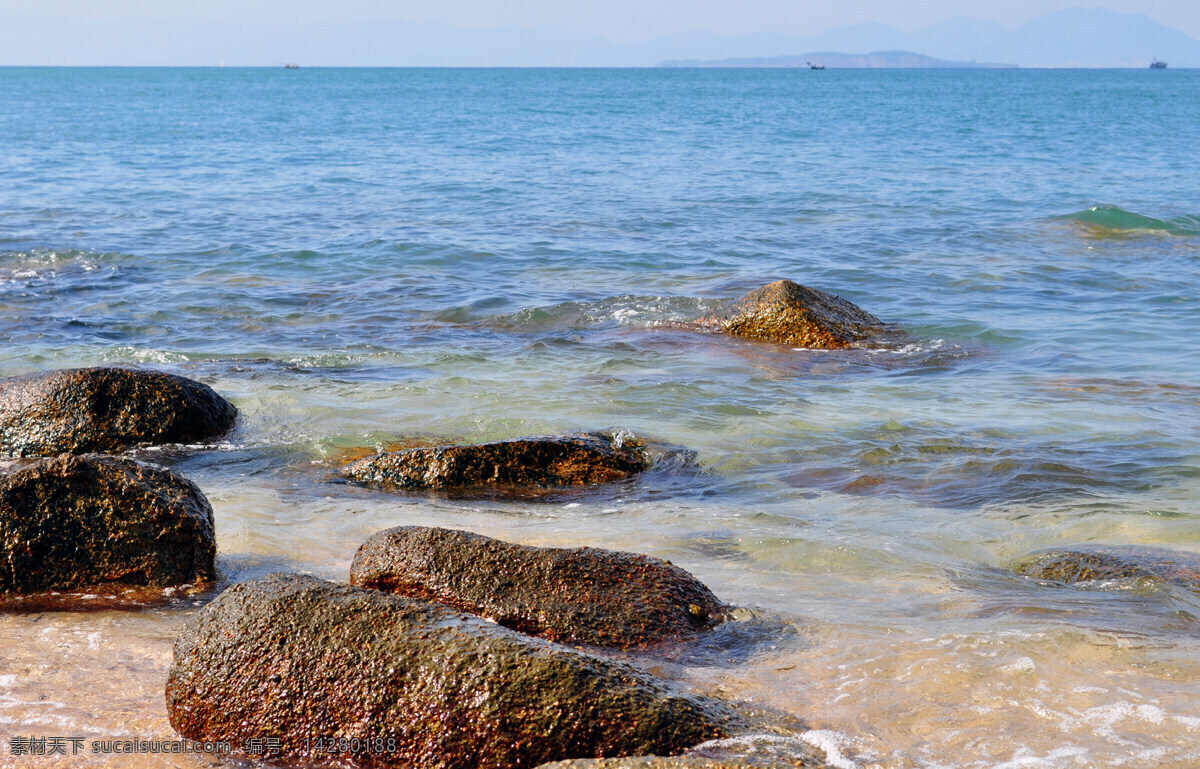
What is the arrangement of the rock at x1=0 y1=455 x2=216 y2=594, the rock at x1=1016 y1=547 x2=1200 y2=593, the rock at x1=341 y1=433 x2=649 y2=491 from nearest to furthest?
the rock at x1=0 y1=455 x2=216 y2=594 < the rock at x1=1016 y1=547 x2=1200 y2=593 < the rock at x1=341 y1=433 x2=649 y2=491

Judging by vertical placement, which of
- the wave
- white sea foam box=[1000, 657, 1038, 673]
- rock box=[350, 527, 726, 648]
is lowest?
white sea foam box=[1000, 657, 1038, 673]

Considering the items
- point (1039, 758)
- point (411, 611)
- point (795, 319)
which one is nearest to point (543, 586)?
point (411, 611)

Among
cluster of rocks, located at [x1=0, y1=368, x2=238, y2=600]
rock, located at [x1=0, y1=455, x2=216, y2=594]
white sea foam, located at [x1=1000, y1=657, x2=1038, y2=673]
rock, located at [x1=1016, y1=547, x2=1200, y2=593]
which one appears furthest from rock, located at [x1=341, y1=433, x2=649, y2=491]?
white sea foam, located at [x1=1000, y1=657, x2=1038, y2=673]

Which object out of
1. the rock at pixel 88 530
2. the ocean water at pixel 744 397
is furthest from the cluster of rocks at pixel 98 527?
the ocean water at pixel 744 397

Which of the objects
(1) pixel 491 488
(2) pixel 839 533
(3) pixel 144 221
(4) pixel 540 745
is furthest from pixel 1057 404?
(3) pixel 144 221

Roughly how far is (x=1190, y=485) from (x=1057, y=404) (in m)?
1.97

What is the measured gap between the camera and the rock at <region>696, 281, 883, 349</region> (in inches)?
424

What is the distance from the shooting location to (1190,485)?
694cm

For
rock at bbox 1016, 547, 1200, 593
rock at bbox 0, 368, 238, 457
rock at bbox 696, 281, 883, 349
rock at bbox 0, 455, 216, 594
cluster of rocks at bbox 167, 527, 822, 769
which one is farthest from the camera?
rock at bbox 696, 281, 883, 349

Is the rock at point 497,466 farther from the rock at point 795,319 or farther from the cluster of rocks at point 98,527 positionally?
the rock at point 795,319

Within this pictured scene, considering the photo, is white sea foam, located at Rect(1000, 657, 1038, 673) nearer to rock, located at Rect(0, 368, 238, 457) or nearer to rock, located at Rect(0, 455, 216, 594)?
rock, located at Rect(0, 455, 216, 594)

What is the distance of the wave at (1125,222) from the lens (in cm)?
1809

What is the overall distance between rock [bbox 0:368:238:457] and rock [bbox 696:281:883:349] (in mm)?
5894

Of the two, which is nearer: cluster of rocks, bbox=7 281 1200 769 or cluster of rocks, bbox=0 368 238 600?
cluster of rocks, bbox=7 281 1200 769
